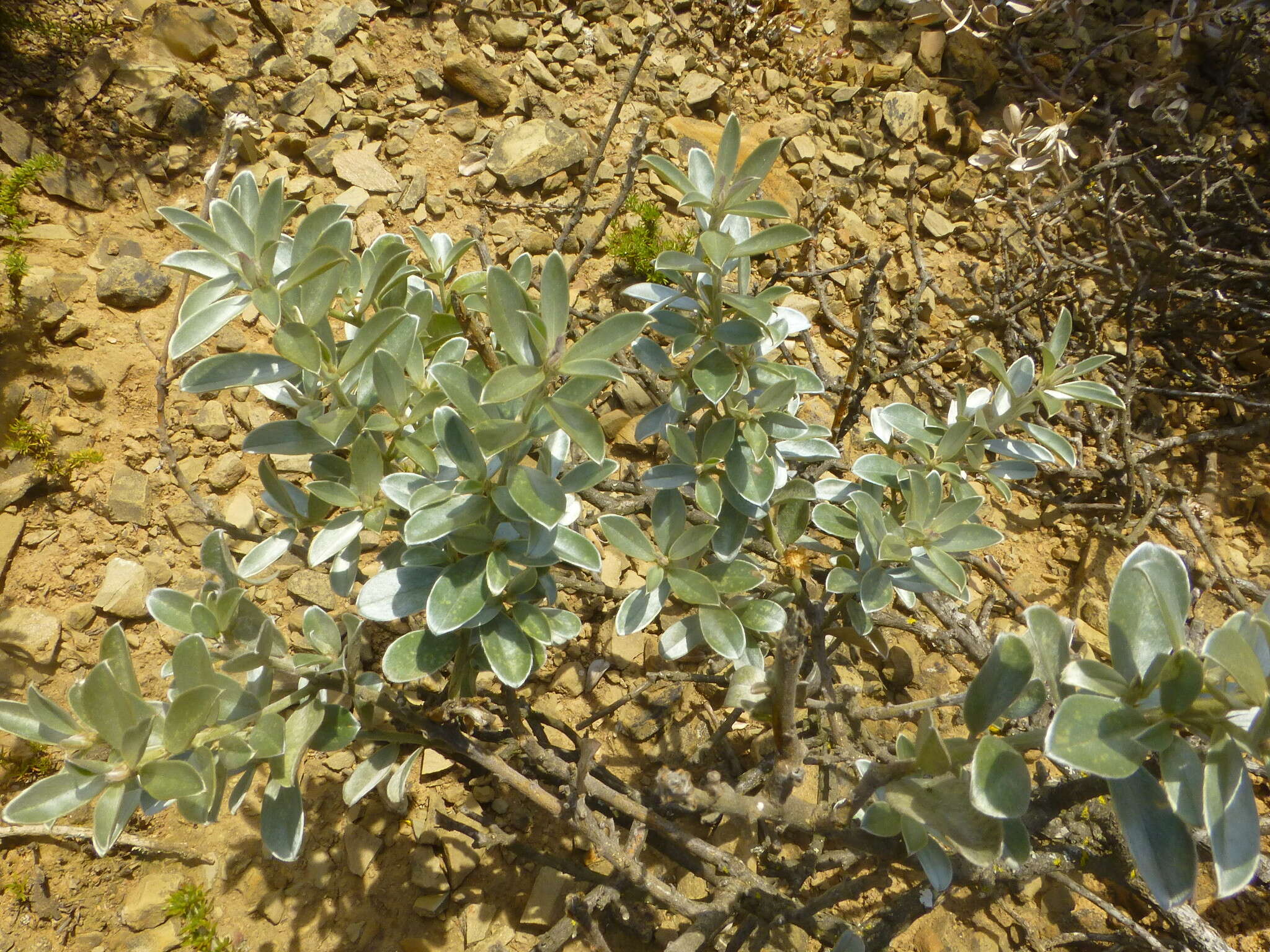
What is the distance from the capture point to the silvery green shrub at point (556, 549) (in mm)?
992

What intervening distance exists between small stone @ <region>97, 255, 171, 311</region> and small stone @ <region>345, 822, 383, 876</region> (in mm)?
1934

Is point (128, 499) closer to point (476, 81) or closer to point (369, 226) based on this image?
point (369, 226)

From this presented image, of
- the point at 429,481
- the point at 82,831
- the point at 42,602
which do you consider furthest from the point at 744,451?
the point at 42,602

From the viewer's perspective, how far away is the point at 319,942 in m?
1.99

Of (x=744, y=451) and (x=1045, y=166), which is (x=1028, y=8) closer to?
(x=1045, y=166)

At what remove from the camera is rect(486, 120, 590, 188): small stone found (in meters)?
3.12

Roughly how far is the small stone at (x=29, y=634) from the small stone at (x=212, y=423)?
2.32 ft

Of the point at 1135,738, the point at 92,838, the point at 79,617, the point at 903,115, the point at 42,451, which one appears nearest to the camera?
the point at 1135,738

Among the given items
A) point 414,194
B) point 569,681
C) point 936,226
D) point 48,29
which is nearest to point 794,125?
point 936,226

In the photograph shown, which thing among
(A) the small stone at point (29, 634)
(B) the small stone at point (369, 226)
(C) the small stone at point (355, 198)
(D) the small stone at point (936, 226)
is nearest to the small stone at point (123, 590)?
(A) the small stone at point (29, 634)

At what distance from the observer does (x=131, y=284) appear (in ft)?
8.70

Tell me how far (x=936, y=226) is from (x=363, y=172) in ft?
8.11

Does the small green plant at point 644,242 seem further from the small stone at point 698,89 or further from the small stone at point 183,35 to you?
the small stone at point 183,35

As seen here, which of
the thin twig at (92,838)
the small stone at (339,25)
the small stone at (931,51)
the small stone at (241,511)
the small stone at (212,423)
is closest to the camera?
the thin twig at (92,838)
